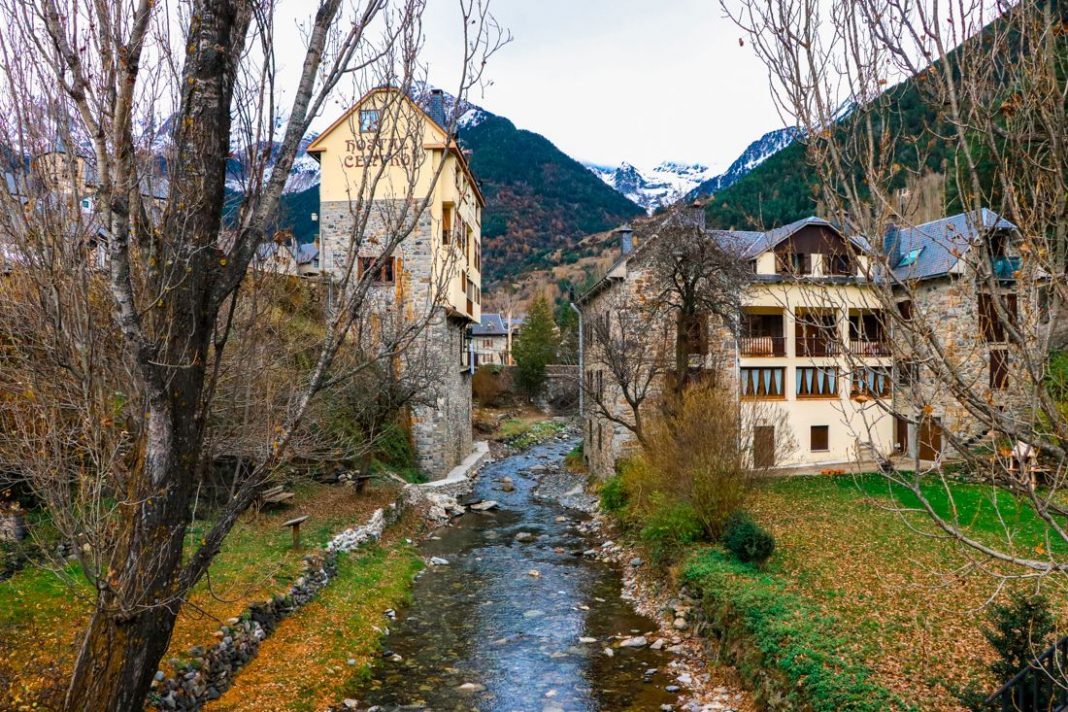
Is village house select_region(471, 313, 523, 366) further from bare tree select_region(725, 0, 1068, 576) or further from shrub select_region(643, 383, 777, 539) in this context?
bare tree select_region(725, 0, 1068, 576)

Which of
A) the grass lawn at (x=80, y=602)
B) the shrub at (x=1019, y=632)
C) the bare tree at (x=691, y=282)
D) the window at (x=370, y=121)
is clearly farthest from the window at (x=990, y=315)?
the bare tree at (x=691, y=282)

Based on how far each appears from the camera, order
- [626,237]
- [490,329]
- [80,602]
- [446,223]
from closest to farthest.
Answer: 1. [80,602]
2. [446,223]
3. [626,237]
4. [490,329]

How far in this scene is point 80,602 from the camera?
878 cm

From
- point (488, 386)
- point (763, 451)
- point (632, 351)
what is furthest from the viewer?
point (488, 386)

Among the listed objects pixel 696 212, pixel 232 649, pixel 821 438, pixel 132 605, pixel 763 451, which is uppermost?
pixel 696 212

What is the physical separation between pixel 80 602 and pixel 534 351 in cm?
4235

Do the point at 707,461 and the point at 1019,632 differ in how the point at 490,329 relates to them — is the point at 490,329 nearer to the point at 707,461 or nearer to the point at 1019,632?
the point at 707,461

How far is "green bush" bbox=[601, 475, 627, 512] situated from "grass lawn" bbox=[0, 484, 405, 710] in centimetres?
694

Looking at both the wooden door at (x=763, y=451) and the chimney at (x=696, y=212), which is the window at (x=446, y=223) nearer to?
the chimney at (x=696, y=212)

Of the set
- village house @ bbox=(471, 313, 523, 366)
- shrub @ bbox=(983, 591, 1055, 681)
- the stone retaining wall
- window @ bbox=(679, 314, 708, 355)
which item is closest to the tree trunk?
the stone retaining wall

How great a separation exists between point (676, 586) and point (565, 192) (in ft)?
450

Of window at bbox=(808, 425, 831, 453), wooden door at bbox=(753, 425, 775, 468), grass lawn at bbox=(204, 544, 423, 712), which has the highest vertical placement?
wooden door at bbox=(753, 425, 775, 468)

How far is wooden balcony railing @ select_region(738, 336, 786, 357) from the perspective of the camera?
2319 centimetres

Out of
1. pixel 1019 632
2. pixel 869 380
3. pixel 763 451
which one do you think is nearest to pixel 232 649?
pixel 869 380
